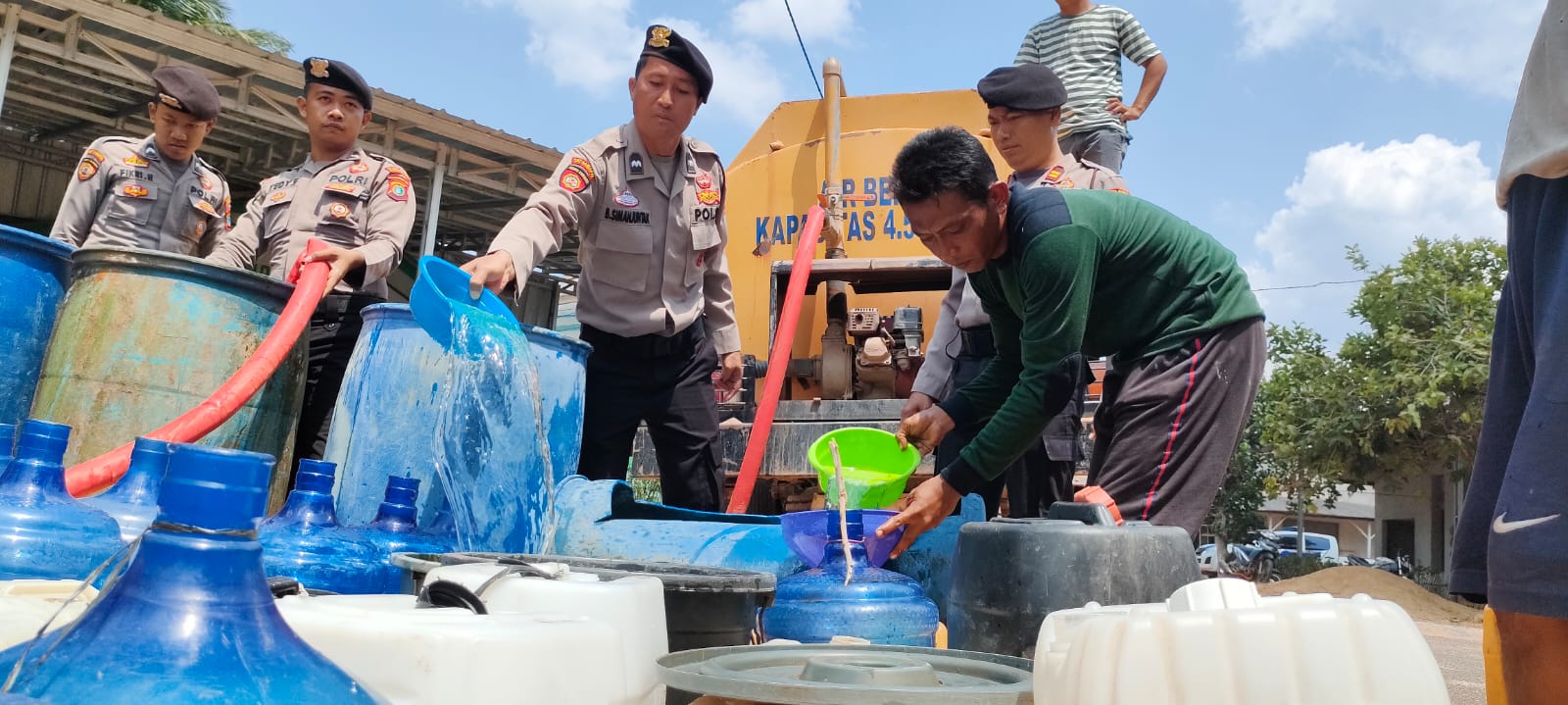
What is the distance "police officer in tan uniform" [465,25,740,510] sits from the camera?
3.58m

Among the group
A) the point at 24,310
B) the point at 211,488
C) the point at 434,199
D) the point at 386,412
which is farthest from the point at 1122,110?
the point at 434,199

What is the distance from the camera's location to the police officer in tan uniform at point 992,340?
358 centimetres

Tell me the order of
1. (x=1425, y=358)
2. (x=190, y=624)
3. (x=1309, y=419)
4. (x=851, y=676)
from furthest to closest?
1. (x=1309, y=419)
2. (x=1425, y=358)
3. (x=851, y=676)
4. (x=190, y=624)

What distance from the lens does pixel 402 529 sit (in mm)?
1856

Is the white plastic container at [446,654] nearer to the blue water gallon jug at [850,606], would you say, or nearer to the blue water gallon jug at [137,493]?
the blue water gallon jug at [137,493]

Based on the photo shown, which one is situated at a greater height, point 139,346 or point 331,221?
point 331,221

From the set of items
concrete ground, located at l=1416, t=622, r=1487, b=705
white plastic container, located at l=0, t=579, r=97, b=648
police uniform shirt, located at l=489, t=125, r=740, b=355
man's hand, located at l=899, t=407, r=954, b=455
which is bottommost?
concrete ground, located at l=1416, t=622, r=1487, b=705

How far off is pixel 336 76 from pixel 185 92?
0.76 m

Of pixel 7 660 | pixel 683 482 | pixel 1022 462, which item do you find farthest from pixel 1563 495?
pixel 683 482

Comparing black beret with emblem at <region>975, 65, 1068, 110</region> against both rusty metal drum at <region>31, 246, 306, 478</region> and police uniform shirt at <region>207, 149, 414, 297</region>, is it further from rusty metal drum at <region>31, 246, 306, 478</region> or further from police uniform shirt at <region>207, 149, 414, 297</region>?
rusty metal drum at <region>31, 246, 306, 478</region>

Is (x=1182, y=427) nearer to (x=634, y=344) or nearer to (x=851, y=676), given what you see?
(x=851, y=676)

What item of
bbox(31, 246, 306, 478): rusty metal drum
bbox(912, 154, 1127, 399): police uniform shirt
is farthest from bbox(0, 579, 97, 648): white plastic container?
bbox(912, 154, 1127, 399): police uniform shirt

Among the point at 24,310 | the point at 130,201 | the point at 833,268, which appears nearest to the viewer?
the point at 24,310

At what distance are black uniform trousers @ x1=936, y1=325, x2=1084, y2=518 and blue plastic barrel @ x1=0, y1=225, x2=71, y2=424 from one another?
2.65 metres
